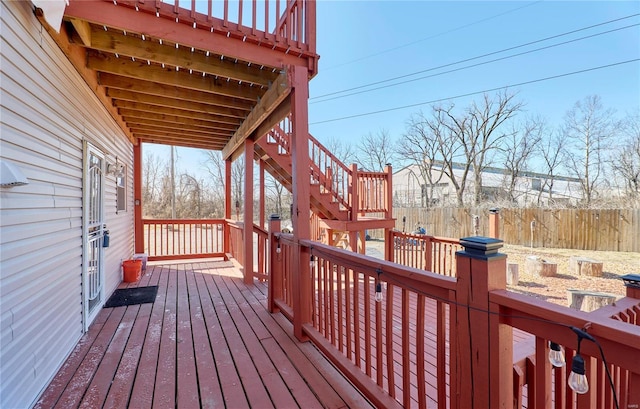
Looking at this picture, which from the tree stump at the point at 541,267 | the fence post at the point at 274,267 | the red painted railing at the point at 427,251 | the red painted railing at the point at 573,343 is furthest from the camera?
the tree stump at the point at 541,267

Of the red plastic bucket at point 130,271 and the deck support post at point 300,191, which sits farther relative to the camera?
the red plastic bucket at point 130,271

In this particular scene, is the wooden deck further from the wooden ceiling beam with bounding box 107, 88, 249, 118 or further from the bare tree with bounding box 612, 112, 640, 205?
the bare tree with bounding box 612, 112, 640, 205

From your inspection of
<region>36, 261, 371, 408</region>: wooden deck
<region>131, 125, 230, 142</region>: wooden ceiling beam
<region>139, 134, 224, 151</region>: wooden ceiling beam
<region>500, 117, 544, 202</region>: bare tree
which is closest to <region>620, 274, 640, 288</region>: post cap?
<region>36, 261, 371, 408</region>: wooden deck

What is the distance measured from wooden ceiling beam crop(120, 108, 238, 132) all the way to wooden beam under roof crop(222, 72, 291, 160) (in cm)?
34

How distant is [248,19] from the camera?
2.64m

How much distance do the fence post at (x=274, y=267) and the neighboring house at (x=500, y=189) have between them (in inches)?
678

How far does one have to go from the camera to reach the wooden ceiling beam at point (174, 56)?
247 cm

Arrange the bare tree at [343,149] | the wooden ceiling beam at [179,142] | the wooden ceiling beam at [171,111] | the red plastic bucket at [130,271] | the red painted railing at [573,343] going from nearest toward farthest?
the red painted railing at [573,343] → the wooden ceiling beam at [171,111] → the red plastic bucket at [130,271] → the wooden ceiling beam at [179,142] → the bare tree at [343,149]

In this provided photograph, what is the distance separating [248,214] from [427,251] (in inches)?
116

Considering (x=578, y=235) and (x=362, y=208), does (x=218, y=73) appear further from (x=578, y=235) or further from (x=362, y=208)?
(x=578, y=235)

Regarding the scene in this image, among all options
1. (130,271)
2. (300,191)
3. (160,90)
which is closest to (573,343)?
(300,191)

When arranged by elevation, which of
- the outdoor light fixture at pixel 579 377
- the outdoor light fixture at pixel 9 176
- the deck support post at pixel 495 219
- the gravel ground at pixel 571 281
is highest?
the outdoor light fixture at pixel 9 176

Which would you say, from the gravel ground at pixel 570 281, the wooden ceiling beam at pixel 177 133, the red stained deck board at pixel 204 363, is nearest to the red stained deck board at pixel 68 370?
the red stained deck board at pixel 204 363

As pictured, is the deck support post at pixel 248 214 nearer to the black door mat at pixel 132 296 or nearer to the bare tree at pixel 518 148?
the black door mat at pixel 132 296
